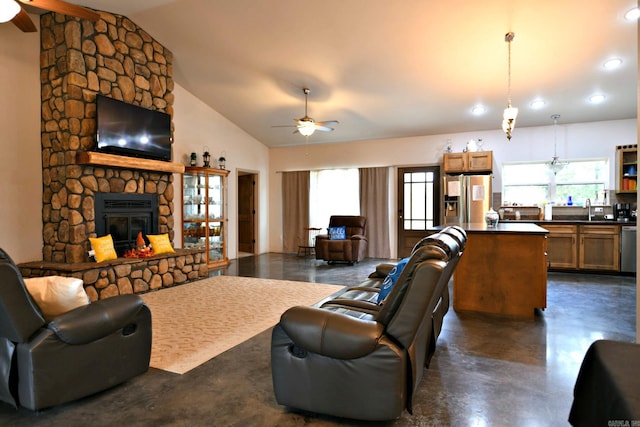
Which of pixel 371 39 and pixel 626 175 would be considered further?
pixel 626 175

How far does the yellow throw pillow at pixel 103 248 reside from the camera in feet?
15.3

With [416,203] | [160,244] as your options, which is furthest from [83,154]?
[416,203]

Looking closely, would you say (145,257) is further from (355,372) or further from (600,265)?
(600,265)

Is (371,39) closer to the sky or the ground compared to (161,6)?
closer to the ground

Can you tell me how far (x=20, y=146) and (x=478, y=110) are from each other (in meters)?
7.04

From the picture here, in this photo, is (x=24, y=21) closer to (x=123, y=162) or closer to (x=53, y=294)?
(x=123, y=162)

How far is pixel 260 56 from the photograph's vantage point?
541cm

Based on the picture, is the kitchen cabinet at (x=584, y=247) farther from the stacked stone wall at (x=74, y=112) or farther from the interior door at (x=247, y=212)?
the stacked stone wall at (x=74, y=112)

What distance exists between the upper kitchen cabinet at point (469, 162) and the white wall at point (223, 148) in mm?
4425

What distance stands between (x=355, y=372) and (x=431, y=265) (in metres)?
Result: 0.66

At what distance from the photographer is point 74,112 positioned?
15.1ft

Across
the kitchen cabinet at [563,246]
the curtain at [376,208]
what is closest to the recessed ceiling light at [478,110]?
the curtain at [376,208]

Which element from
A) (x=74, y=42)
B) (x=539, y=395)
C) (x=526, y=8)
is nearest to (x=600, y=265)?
(x=526, y=8)

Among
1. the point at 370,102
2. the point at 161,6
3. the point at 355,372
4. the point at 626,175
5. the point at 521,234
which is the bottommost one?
the point at 355,372
